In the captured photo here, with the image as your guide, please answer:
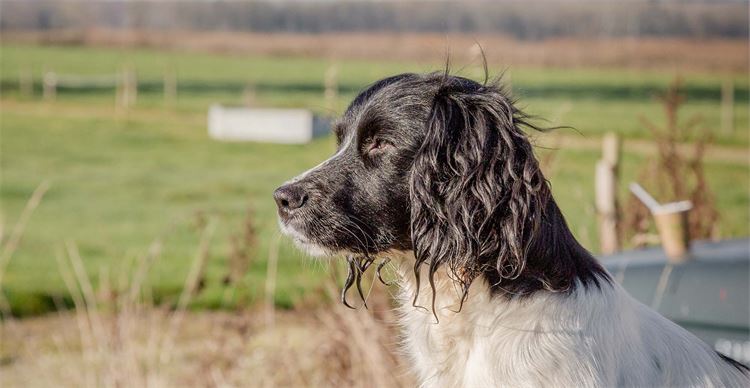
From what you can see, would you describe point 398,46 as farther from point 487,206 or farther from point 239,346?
point 487,206

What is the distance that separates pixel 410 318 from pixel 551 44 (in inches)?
2904

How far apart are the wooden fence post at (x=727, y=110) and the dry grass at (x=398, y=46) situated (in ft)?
34.4

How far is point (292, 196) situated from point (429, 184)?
0.46 metres

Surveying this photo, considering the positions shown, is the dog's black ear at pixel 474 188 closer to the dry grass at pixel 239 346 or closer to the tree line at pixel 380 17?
the dry grass at pixel 239 346

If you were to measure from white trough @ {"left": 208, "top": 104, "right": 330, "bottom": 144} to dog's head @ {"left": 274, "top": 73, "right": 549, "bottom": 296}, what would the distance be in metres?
29.4

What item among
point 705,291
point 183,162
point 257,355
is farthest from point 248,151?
point 705,291

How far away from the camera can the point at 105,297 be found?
5750 mm

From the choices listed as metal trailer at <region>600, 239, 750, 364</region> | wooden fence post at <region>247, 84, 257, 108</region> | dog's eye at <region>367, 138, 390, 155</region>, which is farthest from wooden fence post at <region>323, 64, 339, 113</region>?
wooden fence post at <region>247, 84, 257, 108</region>

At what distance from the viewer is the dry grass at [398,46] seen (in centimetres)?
6656

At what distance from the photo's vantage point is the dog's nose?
3016 mm

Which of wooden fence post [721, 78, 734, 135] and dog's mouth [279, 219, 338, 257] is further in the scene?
wooden fence post [721, 78, 734, 135]

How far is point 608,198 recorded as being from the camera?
8312 millimetres

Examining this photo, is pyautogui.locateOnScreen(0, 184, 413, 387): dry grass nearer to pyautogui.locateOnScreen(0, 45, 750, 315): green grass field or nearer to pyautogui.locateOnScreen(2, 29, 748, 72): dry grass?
pyautogui.locateOnScreen(0, 45, 750, 315): green grass field

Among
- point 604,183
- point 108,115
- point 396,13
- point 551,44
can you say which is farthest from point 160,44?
point 604,183
